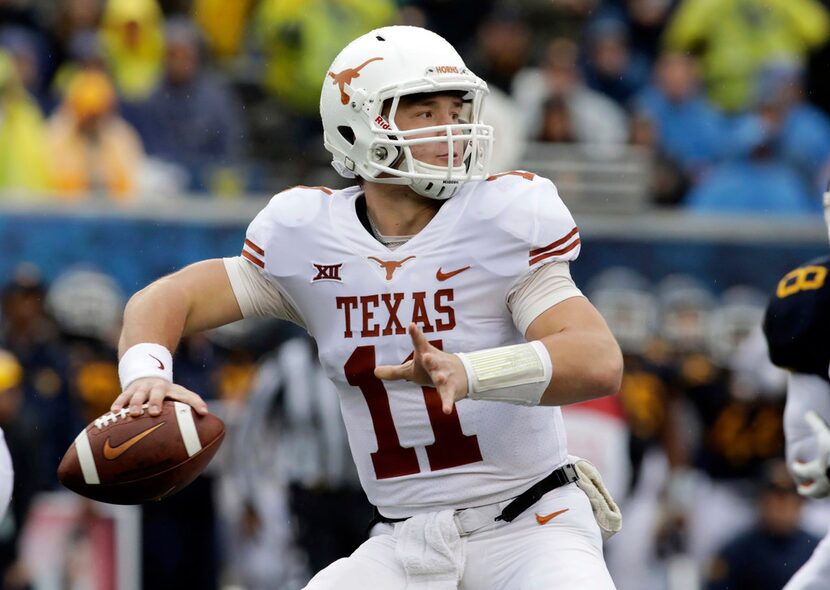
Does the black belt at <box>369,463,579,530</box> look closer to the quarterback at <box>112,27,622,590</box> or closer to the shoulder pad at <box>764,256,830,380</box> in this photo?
the quarterback at <box>112,27,622,590</box>

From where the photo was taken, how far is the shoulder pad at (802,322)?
16.7 ft

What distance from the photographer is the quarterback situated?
407cm

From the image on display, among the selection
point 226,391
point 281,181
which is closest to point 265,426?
point 226,391

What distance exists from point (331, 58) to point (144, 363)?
19.2ft

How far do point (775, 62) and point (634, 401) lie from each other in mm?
2704

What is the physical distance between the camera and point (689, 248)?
8.77 m

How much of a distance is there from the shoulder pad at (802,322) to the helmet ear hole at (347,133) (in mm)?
1604

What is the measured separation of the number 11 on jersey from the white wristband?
463mm

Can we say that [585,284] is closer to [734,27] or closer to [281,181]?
[281,181]

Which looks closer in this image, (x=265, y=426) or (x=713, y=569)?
(x=265, y=426)

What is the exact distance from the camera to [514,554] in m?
4.07

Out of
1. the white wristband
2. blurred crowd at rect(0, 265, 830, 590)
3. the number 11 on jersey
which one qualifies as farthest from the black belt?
blurred crowd at rect(0, 265, 830, 590)

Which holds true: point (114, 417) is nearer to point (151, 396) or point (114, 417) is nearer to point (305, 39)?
point (151, 396)

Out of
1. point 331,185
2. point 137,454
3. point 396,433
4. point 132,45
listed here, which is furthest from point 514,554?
point 132,45
